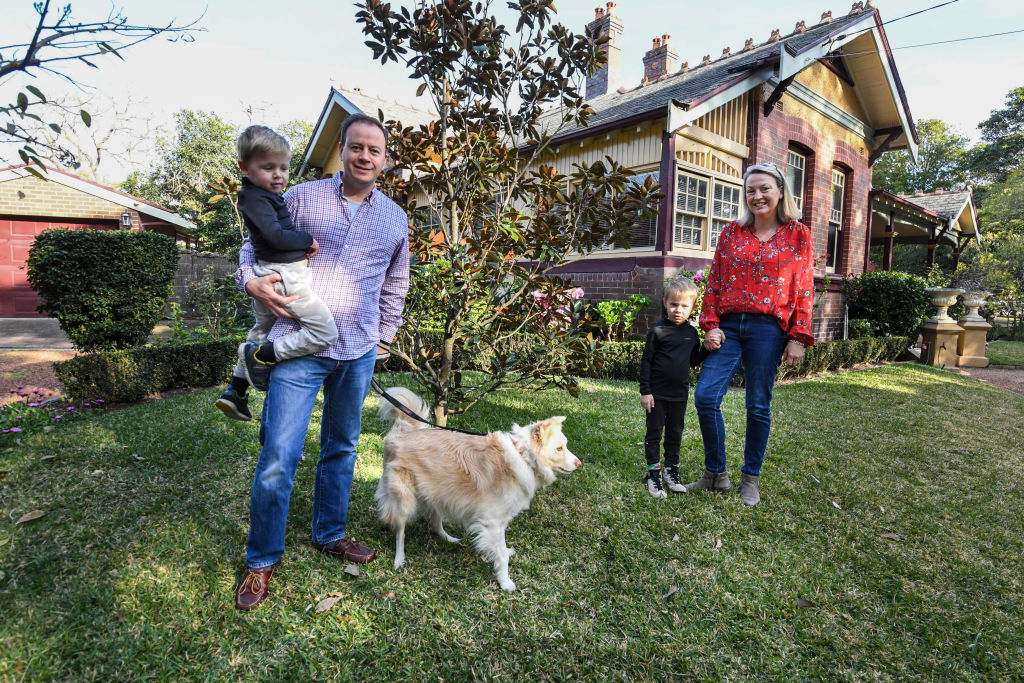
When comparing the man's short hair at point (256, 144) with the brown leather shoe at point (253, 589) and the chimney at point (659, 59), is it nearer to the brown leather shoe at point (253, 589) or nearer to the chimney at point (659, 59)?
the brown leather shoe at point (253, 589)

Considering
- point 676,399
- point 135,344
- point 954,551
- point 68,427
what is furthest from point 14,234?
point 954,551

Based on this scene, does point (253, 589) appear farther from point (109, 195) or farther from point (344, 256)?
point (109, 195)

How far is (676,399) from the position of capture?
12.2ft

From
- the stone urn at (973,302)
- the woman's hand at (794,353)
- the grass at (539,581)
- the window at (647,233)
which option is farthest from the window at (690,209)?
the stone urn at (973,302)

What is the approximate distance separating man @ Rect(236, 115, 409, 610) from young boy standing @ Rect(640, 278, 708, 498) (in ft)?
6.82

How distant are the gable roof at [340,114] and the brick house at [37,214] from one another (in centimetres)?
529

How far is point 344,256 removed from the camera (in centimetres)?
240

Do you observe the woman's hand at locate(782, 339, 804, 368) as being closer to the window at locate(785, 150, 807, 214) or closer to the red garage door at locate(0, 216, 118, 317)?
the window at locate(785, 150, 807, 214)

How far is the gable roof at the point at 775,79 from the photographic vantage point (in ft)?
31.1

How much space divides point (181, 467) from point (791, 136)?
1347cm

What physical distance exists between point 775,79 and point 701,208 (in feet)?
10.6

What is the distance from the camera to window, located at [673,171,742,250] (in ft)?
32.1

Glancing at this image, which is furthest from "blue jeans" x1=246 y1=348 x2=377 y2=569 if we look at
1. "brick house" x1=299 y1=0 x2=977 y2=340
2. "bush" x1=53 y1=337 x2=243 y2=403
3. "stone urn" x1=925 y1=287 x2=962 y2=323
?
"stone urn" x1=925 y1=287 x2=962 y2=323

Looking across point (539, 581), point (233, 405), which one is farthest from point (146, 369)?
point (539, 581)
